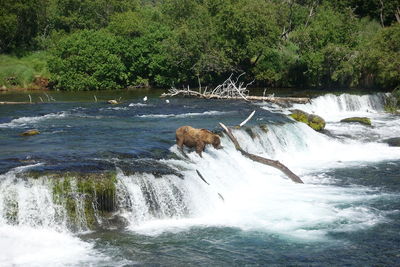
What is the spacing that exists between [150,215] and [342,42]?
34131 mm

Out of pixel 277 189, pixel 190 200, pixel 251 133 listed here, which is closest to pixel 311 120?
pixel 251 133

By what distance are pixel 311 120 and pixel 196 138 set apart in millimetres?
11325

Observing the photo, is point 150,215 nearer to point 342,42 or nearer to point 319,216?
point 319,216

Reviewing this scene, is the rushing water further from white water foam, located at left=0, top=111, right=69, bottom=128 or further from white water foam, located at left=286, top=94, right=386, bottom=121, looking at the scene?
white water foam, located at left=286, top=94, right=386, bottom=121

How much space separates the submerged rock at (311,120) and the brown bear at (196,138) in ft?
33.4

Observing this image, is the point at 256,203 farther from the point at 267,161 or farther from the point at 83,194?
the point at 83,194

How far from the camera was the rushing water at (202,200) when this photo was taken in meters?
12.8

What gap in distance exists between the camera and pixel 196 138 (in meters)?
19.0

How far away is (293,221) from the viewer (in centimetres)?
1518

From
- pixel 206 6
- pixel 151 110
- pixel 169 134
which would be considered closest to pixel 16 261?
pixel 169 134

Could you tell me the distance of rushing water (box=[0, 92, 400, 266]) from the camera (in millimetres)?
12836

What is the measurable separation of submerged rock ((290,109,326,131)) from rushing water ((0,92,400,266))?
1.72 meters

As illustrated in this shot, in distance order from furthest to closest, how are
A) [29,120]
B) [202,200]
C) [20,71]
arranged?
[20,71] < [29,120] < [202,200]

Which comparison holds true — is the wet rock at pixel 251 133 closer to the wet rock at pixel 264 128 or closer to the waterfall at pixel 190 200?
the wet rock at pixel 264 128
